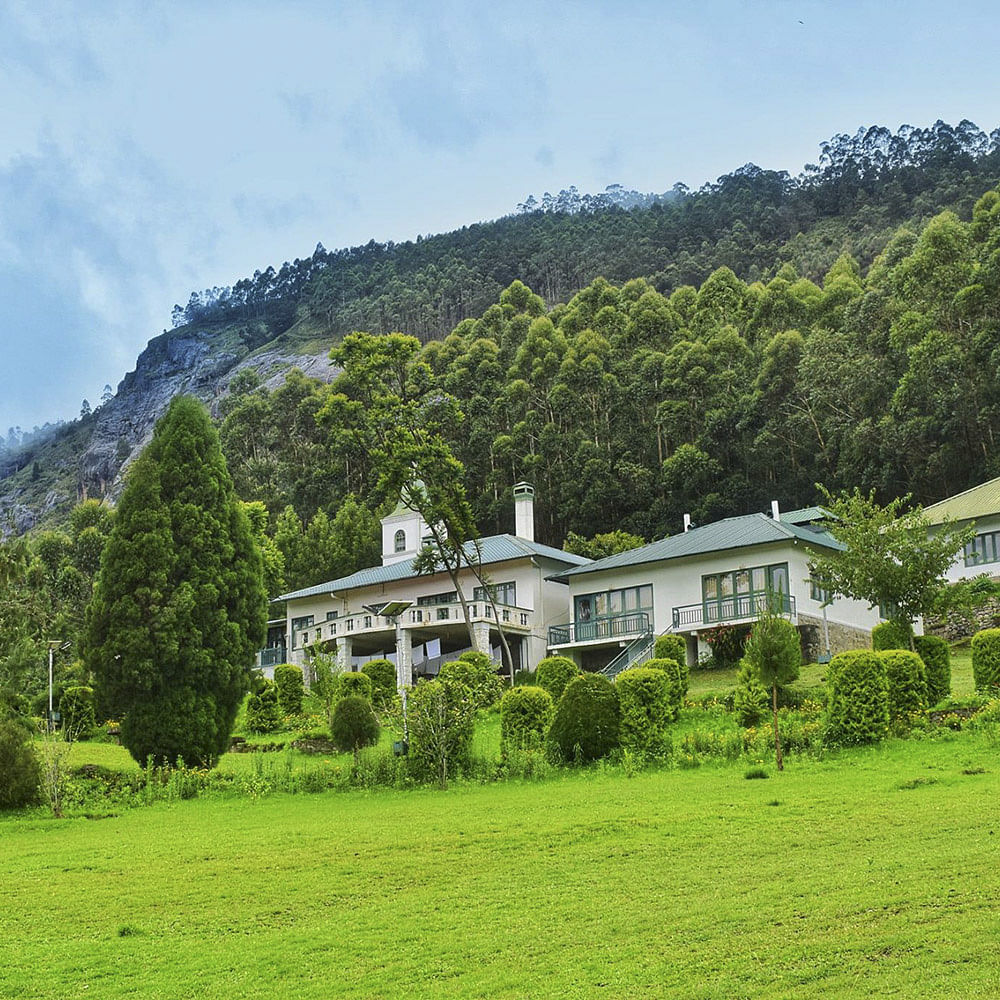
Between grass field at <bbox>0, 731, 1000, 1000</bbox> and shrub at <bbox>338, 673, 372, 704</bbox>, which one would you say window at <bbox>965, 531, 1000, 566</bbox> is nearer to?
shrub at <bbox>338, 673, 372, 704</bbox>

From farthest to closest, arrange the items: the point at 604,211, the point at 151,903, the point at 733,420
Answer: the point at 604,211, the point at 733,420, the point at 151,903

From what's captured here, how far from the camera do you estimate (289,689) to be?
32.0 m

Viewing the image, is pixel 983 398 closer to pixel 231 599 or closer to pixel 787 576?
pixel 787 576

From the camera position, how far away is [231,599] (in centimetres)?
2312

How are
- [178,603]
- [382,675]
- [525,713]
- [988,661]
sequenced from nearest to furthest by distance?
[988,661]
[525,713]
[178,603]
[382,675]

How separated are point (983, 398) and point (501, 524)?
91.1 ft

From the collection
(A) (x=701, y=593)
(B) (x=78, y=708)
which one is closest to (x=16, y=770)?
(B) (x=78, y=708)

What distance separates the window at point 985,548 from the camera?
33.2m

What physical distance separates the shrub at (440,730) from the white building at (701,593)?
525 inches

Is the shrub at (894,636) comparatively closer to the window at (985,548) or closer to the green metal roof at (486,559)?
the window at (985,548)

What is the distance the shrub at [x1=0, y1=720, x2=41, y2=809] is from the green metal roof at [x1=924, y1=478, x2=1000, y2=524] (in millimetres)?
24370

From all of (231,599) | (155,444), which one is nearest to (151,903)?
(231,599)

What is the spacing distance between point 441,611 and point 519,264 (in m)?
89.7

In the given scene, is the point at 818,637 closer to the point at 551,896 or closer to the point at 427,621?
the point at 427,621
